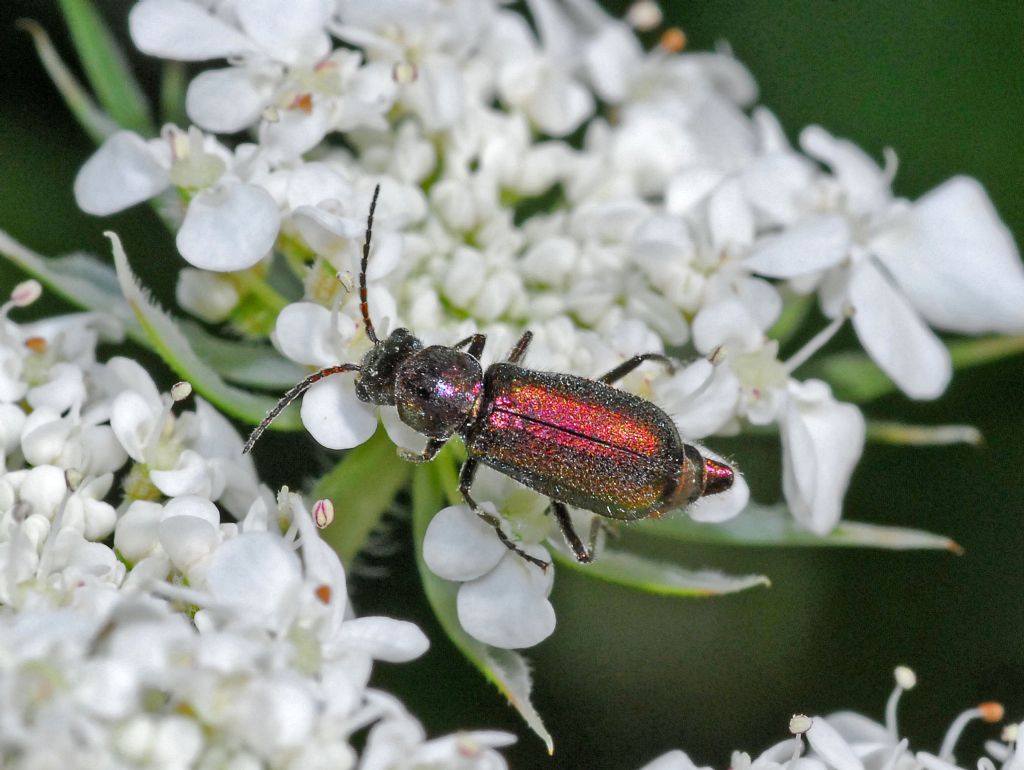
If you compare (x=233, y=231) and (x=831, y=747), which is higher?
(x=233, y=231)

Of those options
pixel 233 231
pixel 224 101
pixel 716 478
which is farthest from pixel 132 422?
pixel 716 478

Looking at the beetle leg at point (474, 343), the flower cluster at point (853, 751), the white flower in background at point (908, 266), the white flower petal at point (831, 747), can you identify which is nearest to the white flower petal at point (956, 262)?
the white flower in background at point (908, 266)

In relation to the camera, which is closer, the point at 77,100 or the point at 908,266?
the point at 77,100

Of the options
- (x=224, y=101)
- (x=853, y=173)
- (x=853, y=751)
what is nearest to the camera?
(x=853, y=751)

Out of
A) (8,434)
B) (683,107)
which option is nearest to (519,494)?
(8,434)

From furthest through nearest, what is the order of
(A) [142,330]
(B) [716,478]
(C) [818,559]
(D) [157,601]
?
(C) [818,559]
(A) [142,330]
(B) [716,478]
(D) [157,601]

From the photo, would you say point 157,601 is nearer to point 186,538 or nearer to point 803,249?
point 186,538

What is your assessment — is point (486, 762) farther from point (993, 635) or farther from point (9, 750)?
point (993, 635)
